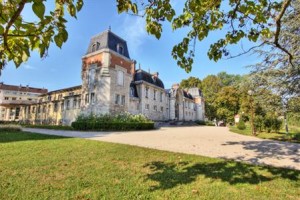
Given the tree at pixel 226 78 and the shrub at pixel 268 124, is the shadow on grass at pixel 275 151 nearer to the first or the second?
the shrub at pixel 268 124

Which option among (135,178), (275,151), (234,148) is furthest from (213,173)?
(275,151)

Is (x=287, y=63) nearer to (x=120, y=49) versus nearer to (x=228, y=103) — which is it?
(x=120, y=49)

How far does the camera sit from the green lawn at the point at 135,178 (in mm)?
3910

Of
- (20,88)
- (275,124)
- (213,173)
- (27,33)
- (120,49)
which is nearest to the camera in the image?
(27,33)

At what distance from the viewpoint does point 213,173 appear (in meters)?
5.13

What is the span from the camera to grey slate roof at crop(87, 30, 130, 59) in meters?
26.3

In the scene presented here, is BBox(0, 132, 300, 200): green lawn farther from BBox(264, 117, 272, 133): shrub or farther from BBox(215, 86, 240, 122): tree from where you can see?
BBox(215, 86, 240, 122): tree

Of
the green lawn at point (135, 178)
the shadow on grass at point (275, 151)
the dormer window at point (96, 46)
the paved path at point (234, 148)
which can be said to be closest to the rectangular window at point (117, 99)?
the dormer window at point (96, 46)

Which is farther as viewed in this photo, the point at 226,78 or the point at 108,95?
the point at 226,78

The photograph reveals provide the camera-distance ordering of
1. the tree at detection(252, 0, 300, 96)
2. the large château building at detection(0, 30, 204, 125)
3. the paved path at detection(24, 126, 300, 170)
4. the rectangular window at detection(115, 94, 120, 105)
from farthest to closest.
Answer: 1. the rectangular window at detection(115, 94, 120, 105)
2. the large château building at detection(0, 30, 204, 125)
3. the tree at detection(252, 0, 300, 96)
4. the paved path at detection(24, 126, 300, 170)

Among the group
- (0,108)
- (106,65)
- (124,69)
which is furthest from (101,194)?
(0,108)

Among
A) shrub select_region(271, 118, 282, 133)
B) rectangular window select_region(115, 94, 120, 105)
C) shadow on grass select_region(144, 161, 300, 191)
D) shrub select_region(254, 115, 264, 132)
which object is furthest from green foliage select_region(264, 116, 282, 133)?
rectangular window select_region(115, 94, 120, 105)

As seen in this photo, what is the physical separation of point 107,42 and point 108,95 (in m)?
6.72

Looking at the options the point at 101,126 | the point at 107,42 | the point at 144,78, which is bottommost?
the point at 101,126
